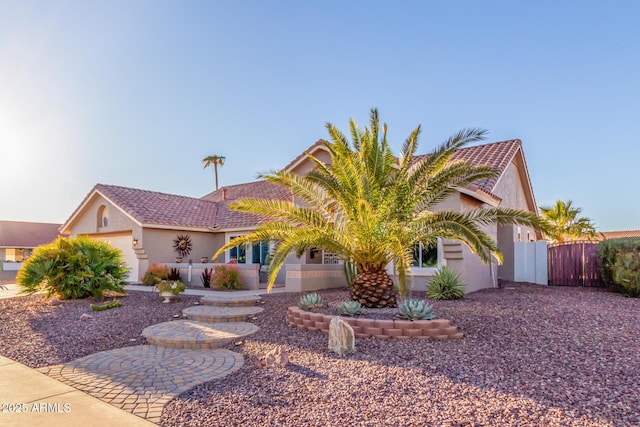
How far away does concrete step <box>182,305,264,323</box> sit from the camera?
994cm

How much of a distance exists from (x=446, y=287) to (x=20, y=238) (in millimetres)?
50322

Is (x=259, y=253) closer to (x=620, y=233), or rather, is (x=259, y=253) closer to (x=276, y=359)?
(x=276, y=359)

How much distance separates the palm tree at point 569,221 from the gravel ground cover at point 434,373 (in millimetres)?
25108

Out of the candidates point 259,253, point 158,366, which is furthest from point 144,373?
point 259,253

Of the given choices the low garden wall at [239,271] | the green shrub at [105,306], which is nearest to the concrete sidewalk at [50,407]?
the green shrub at [105,306]

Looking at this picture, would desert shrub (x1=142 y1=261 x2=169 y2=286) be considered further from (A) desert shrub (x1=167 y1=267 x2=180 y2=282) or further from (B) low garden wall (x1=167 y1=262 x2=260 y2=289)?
(B) low garden wall (x1=167 y1=262 x2=260 y2=289)

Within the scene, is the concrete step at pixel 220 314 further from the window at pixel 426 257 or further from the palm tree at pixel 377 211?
the window at pixel 426 257

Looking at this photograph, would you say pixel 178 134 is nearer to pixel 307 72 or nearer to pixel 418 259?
pixel 307 72

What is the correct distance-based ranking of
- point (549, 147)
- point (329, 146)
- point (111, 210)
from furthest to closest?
point (111, 210) → point (549, 147) → point (329, 146)

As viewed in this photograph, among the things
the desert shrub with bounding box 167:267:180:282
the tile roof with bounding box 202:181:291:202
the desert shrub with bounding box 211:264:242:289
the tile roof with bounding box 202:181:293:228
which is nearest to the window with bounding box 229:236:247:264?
the tile roof with bounding box 202:181:293:228

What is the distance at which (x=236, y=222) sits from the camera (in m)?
21.1

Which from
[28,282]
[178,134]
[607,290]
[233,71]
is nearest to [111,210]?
[178,134]

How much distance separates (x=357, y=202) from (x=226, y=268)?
880 centimetres

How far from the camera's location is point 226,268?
1584cm
